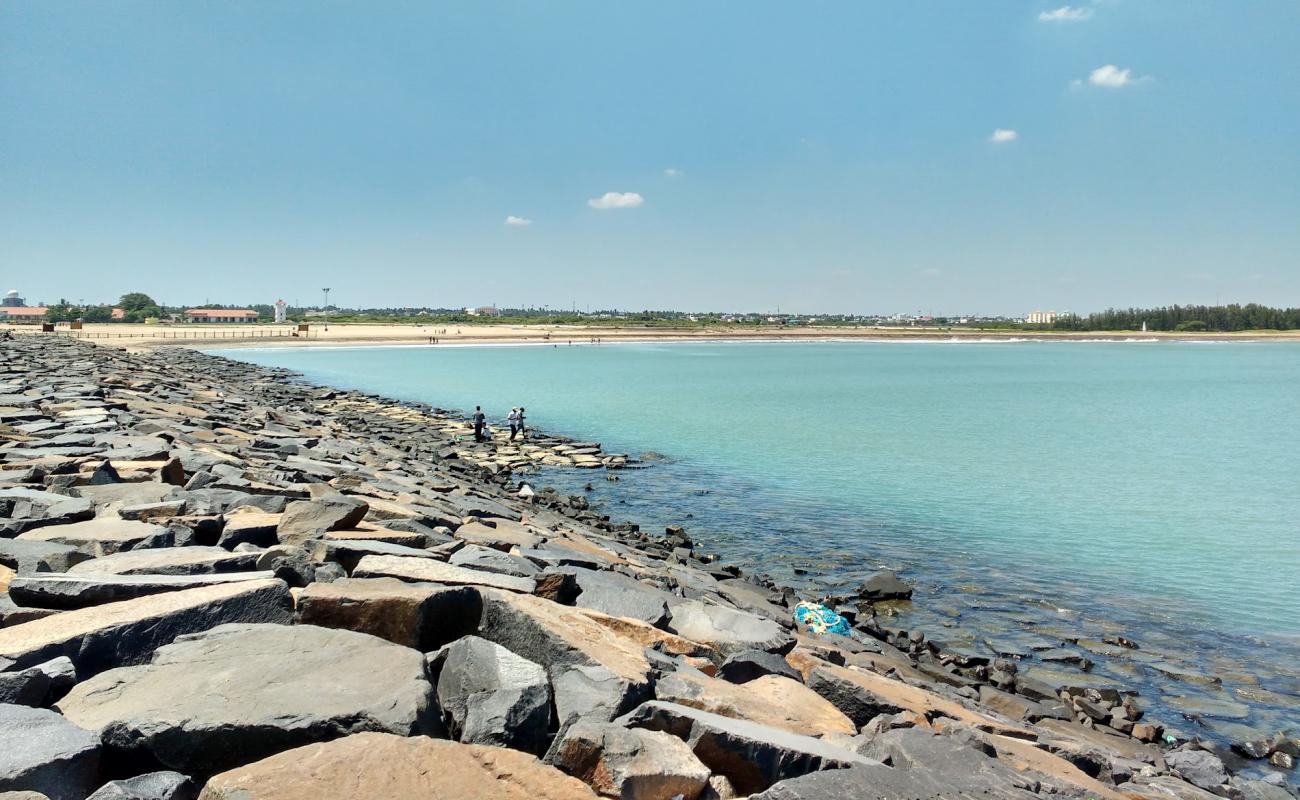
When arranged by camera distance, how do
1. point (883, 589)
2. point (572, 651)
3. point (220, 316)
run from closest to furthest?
point (572, 651) < point (883, 589) < point (220, 316)

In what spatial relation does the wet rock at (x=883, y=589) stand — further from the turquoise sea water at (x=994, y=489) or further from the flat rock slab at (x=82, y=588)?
the flat rock slab at (x=82, y=588)

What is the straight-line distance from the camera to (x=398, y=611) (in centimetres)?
460

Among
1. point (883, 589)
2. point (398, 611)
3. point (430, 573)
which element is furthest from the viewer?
point (883, 589)

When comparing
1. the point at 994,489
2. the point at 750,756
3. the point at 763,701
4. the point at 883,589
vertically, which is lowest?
the point at 994,489

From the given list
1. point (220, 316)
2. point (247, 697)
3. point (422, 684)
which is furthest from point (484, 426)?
point (220, 316)

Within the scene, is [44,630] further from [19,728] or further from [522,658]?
[522,658]

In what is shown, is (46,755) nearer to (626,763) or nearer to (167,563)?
(626,763)

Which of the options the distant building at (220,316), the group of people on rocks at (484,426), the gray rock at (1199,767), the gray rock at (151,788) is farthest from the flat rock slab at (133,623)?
the distant building at (220,316)

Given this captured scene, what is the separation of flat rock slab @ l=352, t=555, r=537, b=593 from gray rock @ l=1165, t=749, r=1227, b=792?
528 cm

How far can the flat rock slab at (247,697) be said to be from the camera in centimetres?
326

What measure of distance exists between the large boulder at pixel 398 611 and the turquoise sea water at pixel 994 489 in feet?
27.1

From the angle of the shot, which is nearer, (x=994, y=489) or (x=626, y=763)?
(x=626, y=763)

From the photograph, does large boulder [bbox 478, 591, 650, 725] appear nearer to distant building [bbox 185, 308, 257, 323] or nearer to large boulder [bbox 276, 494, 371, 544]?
large boulder [bbox 276, 494, 371, 544]

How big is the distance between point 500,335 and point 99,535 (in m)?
125
